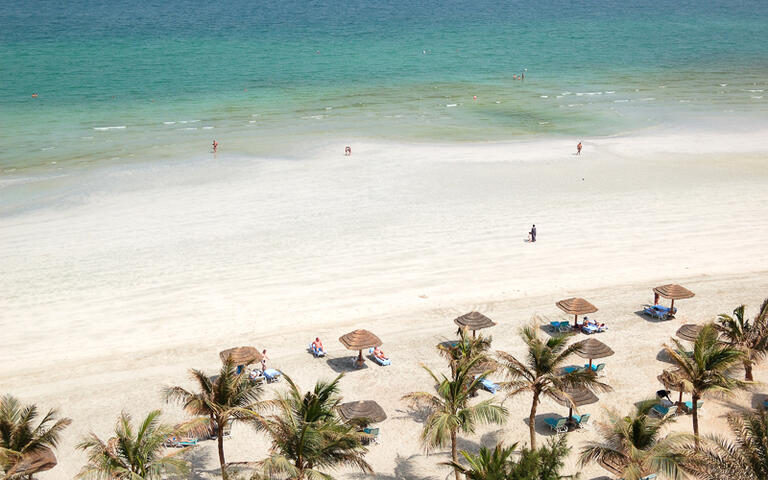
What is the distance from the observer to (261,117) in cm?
7150

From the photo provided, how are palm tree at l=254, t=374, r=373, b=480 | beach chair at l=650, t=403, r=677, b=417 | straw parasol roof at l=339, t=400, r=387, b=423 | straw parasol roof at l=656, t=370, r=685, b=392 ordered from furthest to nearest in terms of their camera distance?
beach chair at l=650, t=403, r=677, b=417 < straw parasol roof at l=339, t=400, r=387, b=423 < straw parasol roof at l=656, t=370, r=685, b=392 < palm tree at l=254, t=374, r=373, b=480

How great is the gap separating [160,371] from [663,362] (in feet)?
57.5

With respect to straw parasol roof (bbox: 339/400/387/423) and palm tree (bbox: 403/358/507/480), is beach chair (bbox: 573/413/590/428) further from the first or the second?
straw parasol roof (bbox: 339/400/387/423)

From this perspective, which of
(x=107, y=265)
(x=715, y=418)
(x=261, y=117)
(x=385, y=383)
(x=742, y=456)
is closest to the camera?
(x=742, y=456)

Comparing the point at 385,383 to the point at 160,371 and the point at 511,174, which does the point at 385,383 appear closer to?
the point at 160,371

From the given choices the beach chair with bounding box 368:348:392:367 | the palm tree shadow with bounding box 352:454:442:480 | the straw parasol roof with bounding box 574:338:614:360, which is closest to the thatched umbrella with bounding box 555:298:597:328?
the straw parasol roof with bounding box 574:338:614:360

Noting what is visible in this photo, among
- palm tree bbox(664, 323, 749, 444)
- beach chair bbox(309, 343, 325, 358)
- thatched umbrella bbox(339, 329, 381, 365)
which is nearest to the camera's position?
palm tree bbox(664, 323, 749, 444)

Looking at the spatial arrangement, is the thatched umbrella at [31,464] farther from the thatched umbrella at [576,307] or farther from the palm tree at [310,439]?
the thatched umbrella at [576,307]

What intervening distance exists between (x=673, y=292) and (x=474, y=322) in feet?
27.2

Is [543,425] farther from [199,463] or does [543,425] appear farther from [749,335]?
[199,463]

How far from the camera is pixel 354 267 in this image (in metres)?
32.8

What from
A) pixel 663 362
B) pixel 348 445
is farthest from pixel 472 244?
pixel 348 445

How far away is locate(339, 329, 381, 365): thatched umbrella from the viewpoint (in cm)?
2389

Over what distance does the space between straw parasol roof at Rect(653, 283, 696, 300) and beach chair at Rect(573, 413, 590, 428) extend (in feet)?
28.0
